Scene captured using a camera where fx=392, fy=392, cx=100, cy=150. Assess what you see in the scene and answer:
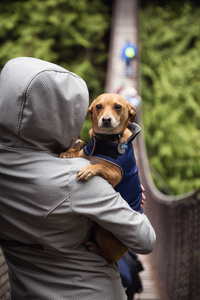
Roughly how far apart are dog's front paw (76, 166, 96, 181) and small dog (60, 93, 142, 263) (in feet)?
0.14

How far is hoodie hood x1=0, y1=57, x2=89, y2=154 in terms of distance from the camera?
0.94 metres

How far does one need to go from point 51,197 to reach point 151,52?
9.05m

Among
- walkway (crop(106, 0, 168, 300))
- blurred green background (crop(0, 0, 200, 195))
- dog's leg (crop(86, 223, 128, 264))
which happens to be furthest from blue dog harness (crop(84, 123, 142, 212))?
blurred green background (crop(0, 0, 200, 195))

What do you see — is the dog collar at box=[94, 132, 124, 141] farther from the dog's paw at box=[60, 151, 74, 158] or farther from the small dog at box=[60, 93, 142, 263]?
the dog's paw at box=[60, 151, 74, 158]

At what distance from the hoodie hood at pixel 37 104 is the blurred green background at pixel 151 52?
6.45 m

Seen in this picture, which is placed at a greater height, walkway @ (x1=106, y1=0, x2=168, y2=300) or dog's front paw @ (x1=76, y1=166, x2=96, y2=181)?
dog's front paw @ (x1=76, y1=166, x2=96, y2=181)

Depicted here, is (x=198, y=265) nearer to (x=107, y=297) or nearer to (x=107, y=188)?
(x=107, y=297)

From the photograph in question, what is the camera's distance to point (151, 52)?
31.3 feet

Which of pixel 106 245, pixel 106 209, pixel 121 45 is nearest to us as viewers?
pixel 106 209

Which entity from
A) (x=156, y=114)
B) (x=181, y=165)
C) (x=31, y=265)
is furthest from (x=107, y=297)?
(x=156, y=114)

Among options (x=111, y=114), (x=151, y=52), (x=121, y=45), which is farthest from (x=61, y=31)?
(x=111, y=114)

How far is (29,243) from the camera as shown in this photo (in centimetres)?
101

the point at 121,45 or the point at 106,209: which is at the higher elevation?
the point at 106,209

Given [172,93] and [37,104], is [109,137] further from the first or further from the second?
[172,93]
